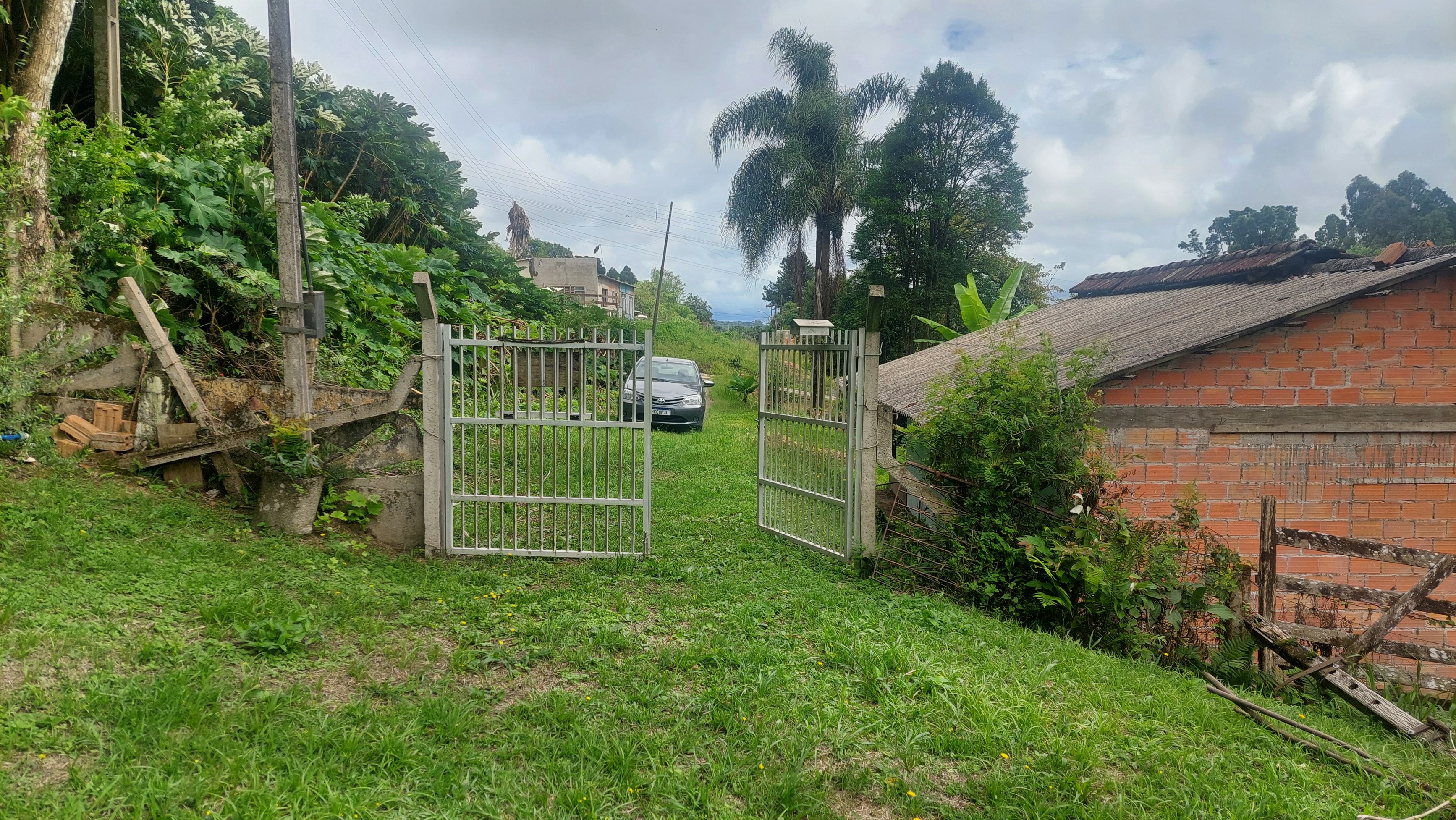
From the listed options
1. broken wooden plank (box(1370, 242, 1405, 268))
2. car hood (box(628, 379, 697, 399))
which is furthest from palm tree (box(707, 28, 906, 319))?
broken wooden plank (box(1370, 242, 1405, 268))

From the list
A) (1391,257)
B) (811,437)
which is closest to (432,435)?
(811,437)

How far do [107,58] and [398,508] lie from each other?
7.25 m

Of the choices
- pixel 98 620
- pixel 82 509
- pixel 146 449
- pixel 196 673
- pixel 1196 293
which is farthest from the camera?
pixel 1196 293

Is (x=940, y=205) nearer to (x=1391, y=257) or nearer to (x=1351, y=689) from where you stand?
(x=1391, y=257)

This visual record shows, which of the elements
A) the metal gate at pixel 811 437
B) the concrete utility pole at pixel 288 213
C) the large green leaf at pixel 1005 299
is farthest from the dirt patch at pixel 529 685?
the large green leaf at pixel 1005 299

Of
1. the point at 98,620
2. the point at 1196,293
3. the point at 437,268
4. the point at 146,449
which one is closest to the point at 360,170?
the point at 437,268

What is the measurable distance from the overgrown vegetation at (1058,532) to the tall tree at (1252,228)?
4101 cm

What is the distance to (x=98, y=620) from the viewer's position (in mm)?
4160

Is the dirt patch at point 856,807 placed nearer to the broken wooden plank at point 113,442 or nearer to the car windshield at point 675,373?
the broken wooden plank at point 113,442

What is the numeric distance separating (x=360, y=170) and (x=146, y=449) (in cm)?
1007

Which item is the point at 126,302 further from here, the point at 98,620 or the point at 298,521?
the point at 98,620

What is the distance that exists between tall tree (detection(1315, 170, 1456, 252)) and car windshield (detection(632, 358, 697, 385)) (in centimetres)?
3242

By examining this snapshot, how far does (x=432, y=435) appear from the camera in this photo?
644 cm

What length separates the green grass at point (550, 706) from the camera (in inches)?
125
